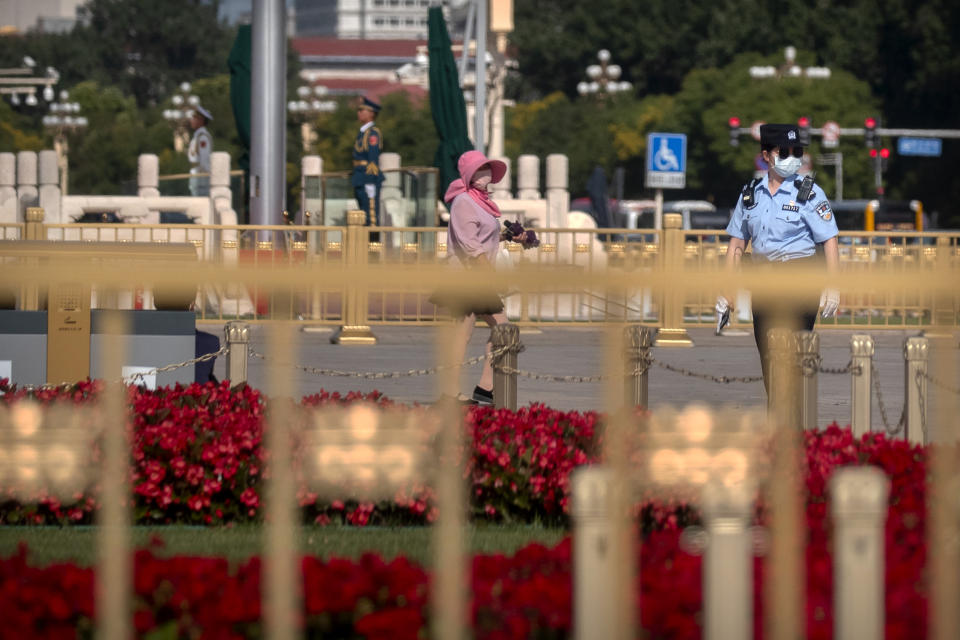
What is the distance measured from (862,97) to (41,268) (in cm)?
7286

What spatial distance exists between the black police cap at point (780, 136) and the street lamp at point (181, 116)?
65211mm

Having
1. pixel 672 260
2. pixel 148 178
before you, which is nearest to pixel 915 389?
pixel 672 260

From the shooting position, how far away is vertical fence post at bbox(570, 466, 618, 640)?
370 centimetres

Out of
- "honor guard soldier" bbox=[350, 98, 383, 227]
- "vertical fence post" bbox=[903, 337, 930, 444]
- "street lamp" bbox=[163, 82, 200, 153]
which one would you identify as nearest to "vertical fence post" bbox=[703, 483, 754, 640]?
"vertical fence post" bbox=[903, 337, 930, 444]

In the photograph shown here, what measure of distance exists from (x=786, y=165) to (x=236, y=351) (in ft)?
10.6

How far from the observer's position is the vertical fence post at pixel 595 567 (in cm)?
370

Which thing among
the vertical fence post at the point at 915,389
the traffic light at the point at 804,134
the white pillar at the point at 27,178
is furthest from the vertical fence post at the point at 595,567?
the white pillar at the point at 27,178

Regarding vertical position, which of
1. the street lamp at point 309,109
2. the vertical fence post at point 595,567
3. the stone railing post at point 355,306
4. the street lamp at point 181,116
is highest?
the street lamp at point 309,109

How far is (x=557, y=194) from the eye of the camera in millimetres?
26250

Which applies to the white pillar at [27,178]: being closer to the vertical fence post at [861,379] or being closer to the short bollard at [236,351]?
the short bollard at [236,351]

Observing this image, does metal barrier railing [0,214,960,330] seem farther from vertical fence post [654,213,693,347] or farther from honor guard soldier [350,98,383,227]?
honor guard soldier [350,98,383,227]

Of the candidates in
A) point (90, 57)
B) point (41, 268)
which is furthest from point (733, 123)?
point (90, 57)

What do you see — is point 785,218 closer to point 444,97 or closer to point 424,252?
point 424,252

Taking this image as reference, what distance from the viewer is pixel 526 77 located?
96188 mm
